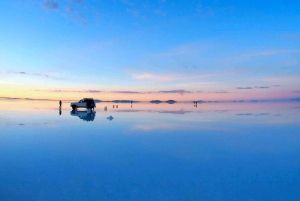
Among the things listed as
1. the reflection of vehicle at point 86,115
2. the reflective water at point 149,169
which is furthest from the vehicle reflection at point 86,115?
the reflective water at point 149,169

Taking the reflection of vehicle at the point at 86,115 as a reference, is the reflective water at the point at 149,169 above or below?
below

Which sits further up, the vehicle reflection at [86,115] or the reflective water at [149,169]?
the vehicle reflection at [86,115]

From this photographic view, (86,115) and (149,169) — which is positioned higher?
(86,115)

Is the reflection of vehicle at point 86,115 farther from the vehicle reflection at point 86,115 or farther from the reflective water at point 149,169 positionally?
the reflective water at point 149,169

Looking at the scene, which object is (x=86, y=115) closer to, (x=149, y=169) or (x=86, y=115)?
(x=86, y=115)

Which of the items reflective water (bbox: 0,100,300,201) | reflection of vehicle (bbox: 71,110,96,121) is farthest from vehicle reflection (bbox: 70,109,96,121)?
reflective water (bbox: 0,100,300,201)

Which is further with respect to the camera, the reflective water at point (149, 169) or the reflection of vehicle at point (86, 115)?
the reflection of vehicle at point (86, 115)

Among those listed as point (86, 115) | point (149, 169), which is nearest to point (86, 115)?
point (86, 115)

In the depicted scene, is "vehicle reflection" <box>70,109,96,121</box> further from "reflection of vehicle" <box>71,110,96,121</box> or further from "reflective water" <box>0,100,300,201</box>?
"reflective water" <box>0,100,300,201</box>

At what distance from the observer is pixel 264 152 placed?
30.9 ft

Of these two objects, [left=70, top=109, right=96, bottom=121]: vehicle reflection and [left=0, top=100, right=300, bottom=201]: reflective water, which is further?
[left=70, top=109, right=96, bottom=121]: vehicle reflection

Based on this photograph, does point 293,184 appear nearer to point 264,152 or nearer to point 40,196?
point 264,152

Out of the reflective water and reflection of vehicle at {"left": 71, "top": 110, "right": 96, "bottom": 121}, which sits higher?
reflection of vehicle at {"left": 71, "top": 110, "right": 96, "bottom": 121}

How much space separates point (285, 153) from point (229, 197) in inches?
209
